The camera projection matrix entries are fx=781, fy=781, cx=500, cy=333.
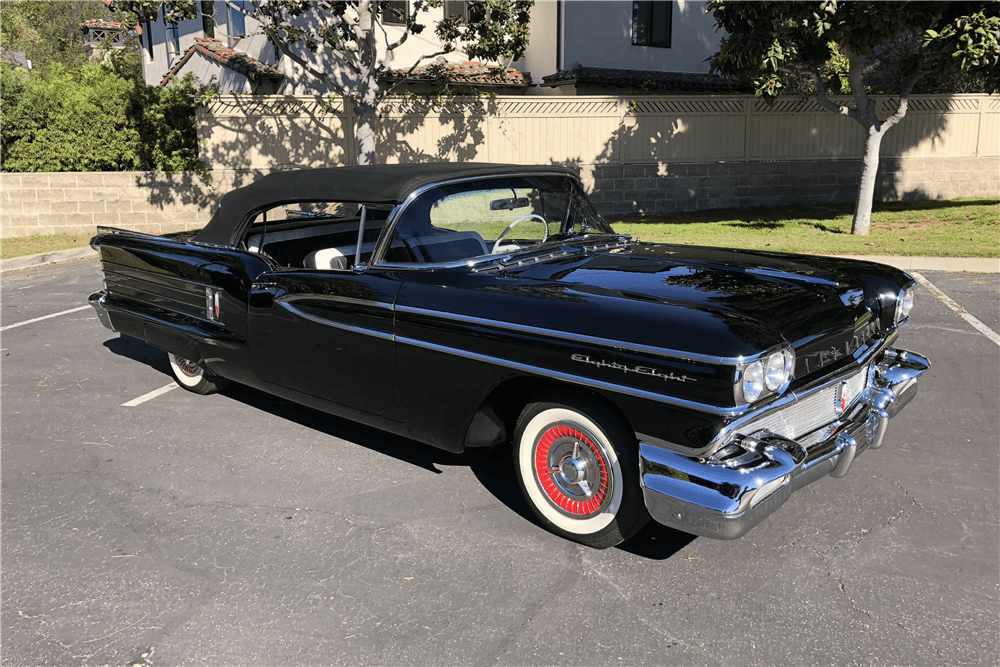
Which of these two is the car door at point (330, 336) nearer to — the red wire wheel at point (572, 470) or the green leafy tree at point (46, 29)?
the red wire wheel at point (572, 470)

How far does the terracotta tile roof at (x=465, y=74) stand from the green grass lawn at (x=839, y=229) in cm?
437

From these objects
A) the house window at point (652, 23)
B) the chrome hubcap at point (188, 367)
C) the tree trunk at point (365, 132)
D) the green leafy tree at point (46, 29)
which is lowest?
the chrome hubcap at point (188, 367)

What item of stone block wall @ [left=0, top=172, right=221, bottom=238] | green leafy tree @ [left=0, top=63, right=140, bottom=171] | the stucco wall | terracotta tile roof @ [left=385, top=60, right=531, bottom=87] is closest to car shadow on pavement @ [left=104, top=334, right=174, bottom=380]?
stone block wall @ [left=0, top=172, right=221, bottom=238]

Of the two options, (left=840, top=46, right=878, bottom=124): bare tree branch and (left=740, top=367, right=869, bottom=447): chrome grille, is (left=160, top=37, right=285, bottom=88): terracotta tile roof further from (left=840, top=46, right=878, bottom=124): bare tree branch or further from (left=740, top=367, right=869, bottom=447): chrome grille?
(left=740, top=367, right=869, bottom=447): chrome grille

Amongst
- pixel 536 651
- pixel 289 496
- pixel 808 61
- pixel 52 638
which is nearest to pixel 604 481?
pixel 536 651

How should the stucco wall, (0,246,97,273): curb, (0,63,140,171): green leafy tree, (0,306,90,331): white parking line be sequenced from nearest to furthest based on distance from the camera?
1. (0,306,90,331): white parking line
2. (0,246,97,273): curb
3. (0,63,140,171): green leafy tree
4. the stucco wall

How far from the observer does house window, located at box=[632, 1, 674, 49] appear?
19359 millimetres

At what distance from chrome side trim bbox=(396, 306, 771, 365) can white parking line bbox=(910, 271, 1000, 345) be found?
16.2 feet

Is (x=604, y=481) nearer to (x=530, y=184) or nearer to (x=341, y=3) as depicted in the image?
(x=530, y=184)

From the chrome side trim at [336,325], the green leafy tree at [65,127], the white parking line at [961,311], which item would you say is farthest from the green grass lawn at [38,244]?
the white parking line at [961,311]

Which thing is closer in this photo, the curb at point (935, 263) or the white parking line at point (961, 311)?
the white parking line at point (961, 311)

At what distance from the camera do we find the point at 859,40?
1112 cm

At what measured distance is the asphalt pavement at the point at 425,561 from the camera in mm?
2773

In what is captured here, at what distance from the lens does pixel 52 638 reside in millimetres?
2857
